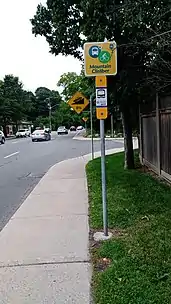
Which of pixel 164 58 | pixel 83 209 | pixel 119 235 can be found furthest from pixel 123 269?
pixel 164 58

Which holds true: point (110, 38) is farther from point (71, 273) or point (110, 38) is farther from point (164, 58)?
point (71, 273)

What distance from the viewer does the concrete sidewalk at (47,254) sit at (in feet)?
13.9

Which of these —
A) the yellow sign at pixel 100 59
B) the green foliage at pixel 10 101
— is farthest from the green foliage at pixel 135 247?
the green foliage at pixel 10 101

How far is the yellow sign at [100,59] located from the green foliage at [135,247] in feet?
7.61

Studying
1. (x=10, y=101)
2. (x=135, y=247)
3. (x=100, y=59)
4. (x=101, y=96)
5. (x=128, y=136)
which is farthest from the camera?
(x=10, y=101)

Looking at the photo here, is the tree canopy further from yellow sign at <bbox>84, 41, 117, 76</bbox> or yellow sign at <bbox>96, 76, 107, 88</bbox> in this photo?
yellow sign at <bbox>96, 76, 107, 88</bbox>

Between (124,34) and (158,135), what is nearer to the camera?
(124,34)

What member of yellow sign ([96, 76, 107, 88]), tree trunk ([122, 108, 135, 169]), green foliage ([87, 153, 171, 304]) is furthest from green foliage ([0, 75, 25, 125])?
yellow sign ([96, 76, 107, 88])

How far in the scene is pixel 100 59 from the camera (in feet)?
19.4

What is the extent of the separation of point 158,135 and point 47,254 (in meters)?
6.50

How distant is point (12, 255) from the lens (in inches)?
216

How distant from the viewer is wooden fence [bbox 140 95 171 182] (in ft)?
33.2

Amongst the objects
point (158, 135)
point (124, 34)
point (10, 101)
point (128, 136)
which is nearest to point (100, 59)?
point (124, 34)

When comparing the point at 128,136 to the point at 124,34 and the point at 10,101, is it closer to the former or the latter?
the point at 124,34
